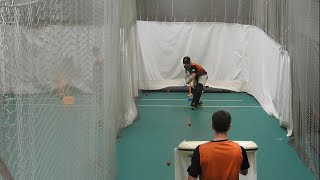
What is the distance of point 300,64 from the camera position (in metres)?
5.06

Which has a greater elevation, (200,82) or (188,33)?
(188,33)

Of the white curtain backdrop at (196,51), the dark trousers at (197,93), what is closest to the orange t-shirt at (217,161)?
the dark trousers at (197,93)

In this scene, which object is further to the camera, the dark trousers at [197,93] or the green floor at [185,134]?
the dark trousers at [197,93]

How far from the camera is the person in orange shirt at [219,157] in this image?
2.72 m

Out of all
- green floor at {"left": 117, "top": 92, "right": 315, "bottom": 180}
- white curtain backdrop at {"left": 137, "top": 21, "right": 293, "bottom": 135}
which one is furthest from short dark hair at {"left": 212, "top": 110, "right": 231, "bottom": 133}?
white curtain backdrop at {"left": 137, "top": 21, "right": 293, "bottom": 135}

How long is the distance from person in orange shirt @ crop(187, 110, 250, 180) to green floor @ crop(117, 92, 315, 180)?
87.6 inches

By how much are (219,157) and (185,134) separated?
3802 mm

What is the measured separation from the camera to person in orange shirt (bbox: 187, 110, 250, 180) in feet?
8.92

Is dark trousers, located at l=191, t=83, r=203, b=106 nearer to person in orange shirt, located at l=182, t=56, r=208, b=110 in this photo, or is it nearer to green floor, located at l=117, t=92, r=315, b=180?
person in orange shirt, located at l=182, t=56, r=208, b=110

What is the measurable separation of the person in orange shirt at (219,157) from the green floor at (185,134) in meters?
2.22

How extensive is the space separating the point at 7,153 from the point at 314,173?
4078 millimetres

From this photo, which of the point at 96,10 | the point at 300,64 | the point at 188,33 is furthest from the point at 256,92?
the point at 96,10

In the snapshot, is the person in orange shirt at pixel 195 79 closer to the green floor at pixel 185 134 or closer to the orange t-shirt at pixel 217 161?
the green floor at pixel 185 134

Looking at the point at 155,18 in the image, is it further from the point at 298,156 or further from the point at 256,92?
the point at 298,156
